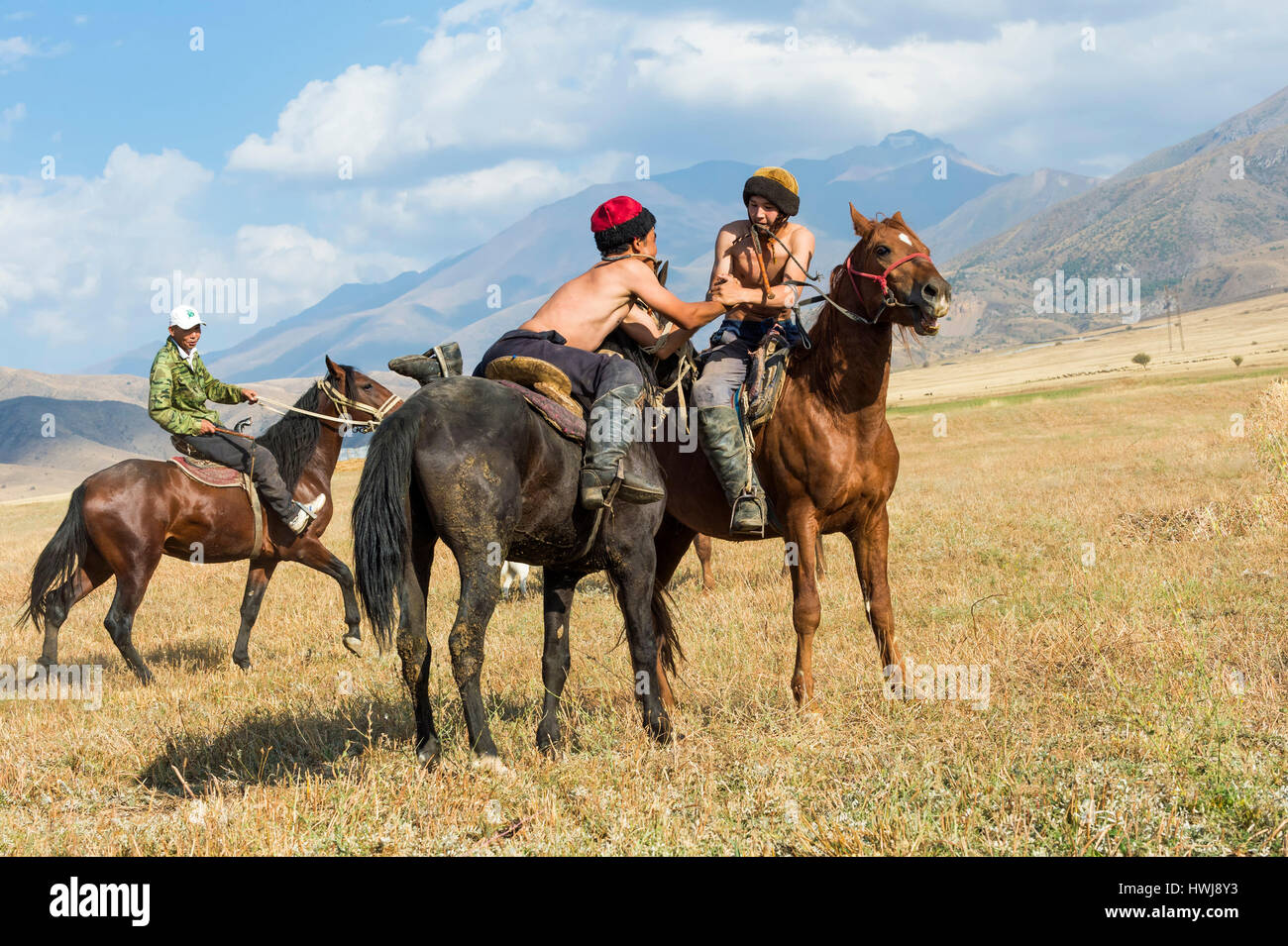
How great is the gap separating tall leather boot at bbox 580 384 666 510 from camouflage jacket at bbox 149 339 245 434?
5498 mm

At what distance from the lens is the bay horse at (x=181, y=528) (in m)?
9.95

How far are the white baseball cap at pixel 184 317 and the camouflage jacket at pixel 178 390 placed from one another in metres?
0.20

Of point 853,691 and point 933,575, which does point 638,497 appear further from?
point 933,575

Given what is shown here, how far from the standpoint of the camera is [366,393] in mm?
11156

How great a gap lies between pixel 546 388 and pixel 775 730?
2.41 meters

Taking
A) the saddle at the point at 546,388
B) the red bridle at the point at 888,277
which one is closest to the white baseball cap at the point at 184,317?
the saddle at the point at 546,388

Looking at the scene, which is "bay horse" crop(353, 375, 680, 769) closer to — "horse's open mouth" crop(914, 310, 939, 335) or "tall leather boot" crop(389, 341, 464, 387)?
"tall leather boot" crop(389, 341, 464, 387)

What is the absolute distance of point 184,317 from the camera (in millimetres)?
9664

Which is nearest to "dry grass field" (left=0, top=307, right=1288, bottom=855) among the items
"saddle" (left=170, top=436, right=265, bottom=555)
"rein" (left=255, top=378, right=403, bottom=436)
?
"saddle" (left=170, top=436, right=265, bottom=555)

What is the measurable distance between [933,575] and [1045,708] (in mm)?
4843

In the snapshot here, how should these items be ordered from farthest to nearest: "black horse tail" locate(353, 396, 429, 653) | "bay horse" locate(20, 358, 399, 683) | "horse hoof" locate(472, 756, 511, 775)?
"bay horse" locate(20, 358, 399, 683) → "horse hoof" locate(472, 756, 511, 775) → "black horse tail" locate(353, 396, 429, 653)

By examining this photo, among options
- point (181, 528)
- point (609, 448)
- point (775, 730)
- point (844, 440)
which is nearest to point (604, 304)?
point (609, 448)

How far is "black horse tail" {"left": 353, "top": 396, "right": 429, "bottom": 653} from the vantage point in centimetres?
484

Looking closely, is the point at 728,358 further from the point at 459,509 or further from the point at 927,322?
the point at 459,509
